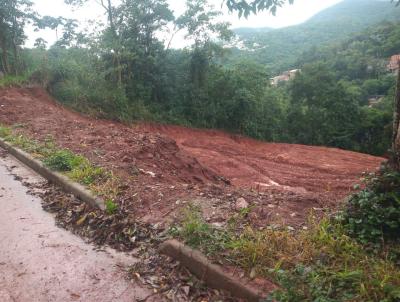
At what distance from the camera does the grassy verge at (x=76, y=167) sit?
12.9 ft

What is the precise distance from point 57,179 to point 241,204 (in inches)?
100

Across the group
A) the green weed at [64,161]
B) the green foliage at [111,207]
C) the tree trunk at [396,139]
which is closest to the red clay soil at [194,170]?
the green foliage at [111,207]

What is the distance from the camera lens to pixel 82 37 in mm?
17141

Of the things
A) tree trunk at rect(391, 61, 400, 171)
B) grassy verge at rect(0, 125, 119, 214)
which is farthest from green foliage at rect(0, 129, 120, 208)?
tree trunk at rect(391, 61, 400, 171)

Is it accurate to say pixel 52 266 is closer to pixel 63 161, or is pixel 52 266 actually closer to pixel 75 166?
pixel 75 166

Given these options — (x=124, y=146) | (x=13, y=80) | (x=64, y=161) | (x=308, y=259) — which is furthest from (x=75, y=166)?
(x=13, y=80)

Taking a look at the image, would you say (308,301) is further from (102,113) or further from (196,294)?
(102,113)

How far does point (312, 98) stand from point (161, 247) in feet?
73.3

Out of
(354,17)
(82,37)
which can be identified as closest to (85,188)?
(82,37)

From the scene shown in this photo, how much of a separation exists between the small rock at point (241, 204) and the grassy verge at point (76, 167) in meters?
1.26

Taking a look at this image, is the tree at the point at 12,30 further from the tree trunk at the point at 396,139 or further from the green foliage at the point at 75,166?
the tree trunk at the point at 396,139

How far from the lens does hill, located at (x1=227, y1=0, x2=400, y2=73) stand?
5184 cm

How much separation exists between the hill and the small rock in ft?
127

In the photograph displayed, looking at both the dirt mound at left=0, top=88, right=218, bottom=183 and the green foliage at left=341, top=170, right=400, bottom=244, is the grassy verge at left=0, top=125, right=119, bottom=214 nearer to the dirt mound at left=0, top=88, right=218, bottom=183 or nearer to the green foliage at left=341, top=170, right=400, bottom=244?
the dirt mound at left=0, top=88, right=218, bottom=183
